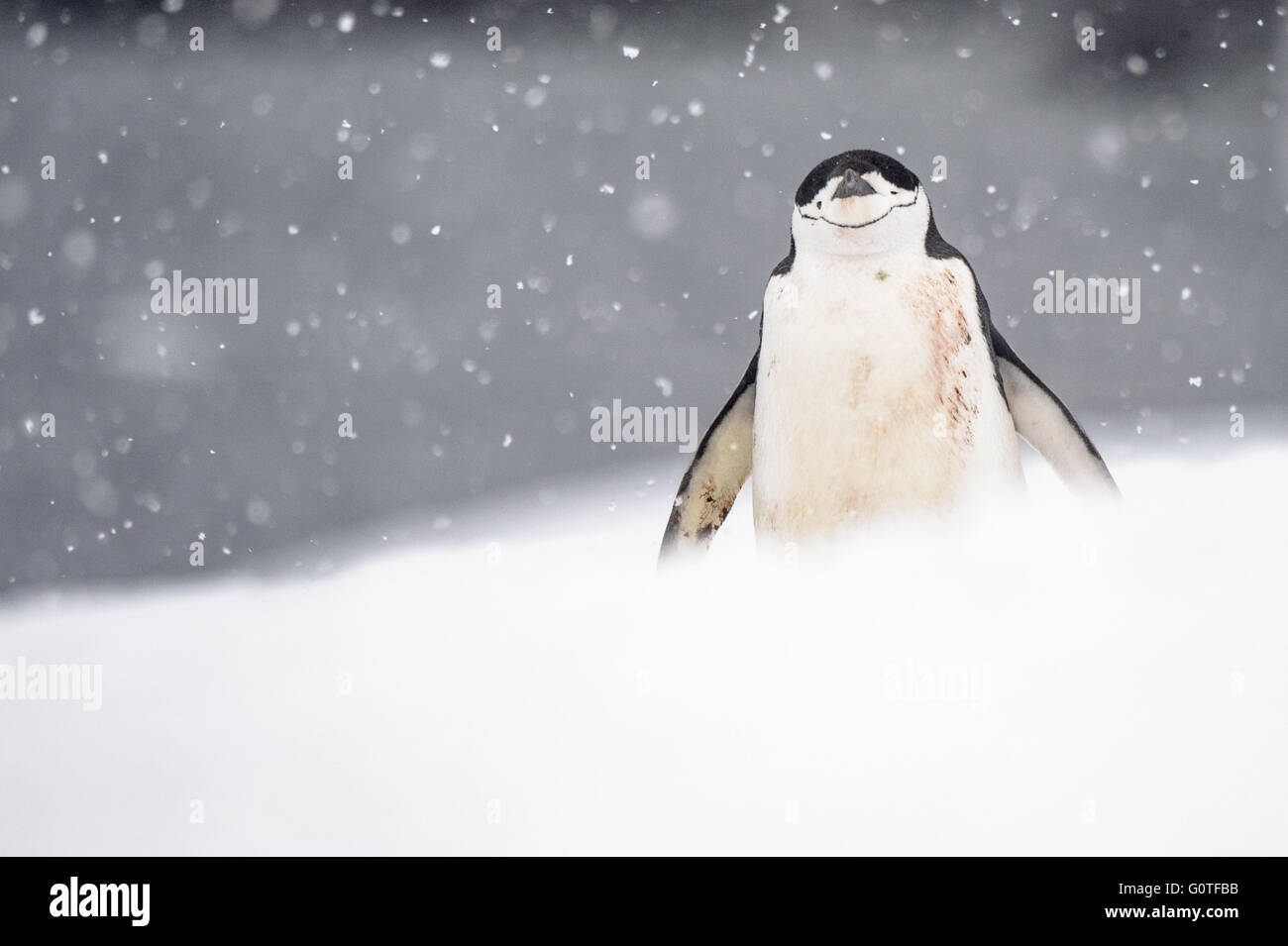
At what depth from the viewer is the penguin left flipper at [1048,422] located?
1257mm

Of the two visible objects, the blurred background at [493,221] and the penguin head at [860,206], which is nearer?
the penguin head at [860,206]

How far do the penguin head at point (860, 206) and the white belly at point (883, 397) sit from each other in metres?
0.03

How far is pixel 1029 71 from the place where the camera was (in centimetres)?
131

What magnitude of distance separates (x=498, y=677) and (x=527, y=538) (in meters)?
0.20

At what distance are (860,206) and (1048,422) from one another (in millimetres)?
415

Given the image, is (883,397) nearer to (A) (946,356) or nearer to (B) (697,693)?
(A) (946,356)

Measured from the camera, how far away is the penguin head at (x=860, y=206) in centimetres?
117

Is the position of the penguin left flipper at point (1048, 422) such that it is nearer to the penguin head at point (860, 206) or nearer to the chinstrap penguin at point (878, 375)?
the chinstrap penguin at point (878, 375)

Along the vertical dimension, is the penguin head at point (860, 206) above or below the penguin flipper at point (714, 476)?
above

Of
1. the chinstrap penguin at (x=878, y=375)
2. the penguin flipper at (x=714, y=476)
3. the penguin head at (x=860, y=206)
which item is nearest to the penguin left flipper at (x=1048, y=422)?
the chinstrap penguin at (x=878, y=375)

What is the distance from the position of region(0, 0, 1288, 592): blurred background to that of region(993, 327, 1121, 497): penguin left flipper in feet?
0.15

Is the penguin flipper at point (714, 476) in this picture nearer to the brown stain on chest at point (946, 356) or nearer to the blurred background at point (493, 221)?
the blurred background at point (493, 221)

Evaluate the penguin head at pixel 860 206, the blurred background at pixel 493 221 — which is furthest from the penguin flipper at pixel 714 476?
the penguin head at pixel 860 206

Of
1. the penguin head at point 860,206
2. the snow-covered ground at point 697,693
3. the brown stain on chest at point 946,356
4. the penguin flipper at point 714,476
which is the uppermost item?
the penguin head at point 860,206
